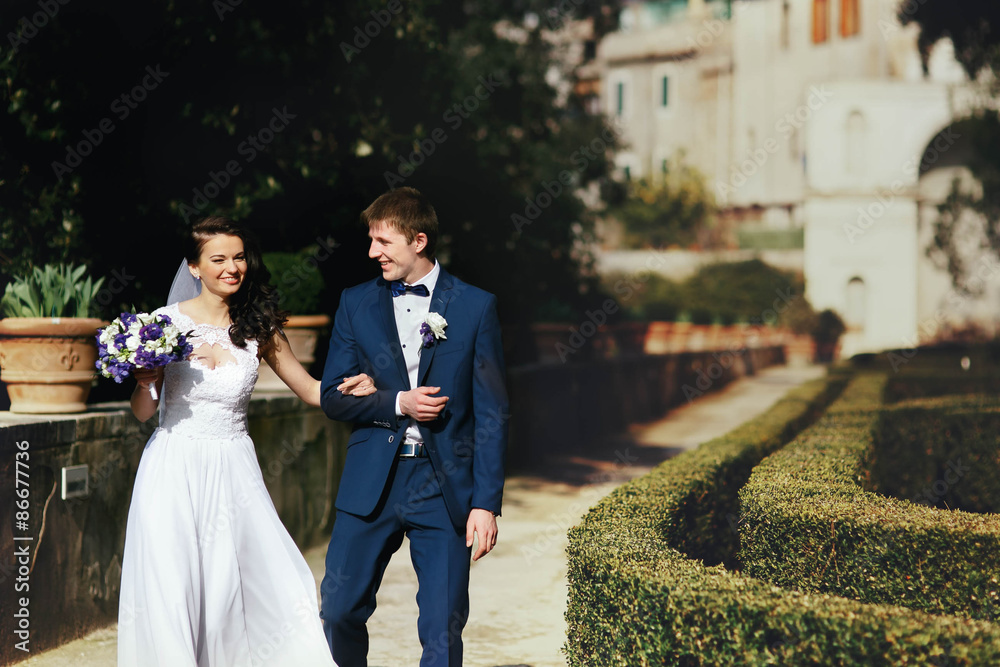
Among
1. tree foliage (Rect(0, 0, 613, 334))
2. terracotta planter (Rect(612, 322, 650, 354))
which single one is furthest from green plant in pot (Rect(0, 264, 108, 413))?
terracotta planter (Rect(612, 322, 650, 354))

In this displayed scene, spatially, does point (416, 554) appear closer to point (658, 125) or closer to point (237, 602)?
point (237, 602)

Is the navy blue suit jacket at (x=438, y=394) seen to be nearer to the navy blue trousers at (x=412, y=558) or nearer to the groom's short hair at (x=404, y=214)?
the navy blue trousers at (x=412, y=558)

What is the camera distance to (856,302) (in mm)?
43438

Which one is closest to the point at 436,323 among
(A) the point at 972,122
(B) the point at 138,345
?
(B) the point at 138,345

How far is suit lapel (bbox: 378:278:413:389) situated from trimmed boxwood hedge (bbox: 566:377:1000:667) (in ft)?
3.64

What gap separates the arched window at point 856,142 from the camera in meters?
43.2

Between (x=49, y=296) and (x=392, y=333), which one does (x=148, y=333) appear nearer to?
(x=392, y=333)

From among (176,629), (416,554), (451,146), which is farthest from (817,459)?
(451,146)

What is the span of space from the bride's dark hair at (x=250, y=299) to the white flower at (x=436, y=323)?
728 mm

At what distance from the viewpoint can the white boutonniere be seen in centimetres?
372

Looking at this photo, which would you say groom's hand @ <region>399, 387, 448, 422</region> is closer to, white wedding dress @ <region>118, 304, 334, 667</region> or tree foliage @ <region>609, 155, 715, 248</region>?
white wedding dress @ <region>118, 304, 334, 667</region>

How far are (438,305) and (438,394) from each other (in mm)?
347

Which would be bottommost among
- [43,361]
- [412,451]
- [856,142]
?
[412,451]

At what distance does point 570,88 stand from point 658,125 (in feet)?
106
